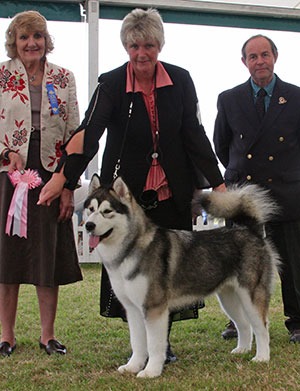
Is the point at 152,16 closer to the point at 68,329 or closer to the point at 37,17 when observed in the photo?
the point at 37,17

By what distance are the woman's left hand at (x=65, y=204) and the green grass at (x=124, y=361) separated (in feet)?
3.13

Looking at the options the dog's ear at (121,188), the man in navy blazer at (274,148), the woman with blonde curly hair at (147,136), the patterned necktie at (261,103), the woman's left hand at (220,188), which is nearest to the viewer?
the dog's ear at (121,188)

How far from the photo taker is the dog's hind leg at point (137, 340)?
2891 millimetres

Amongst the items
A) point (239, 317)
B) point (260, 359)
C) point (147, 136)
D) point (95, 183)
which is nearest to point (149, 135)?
point (147, 136)

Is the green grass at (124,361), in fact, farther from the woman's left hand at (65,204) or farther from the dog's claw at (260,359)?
the woman's left hand at (65,204)

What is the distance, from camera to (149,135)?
3.08 m

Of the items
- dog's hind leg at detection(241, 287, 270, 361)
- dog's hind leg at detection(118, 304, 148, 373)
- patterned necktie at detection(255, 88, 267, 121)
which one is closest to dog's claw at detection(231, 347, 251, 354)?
dog's hind leg at detection(241, 287, 270, 361)

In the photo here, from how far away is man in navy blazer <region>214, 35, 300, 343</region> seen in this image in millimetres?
3588

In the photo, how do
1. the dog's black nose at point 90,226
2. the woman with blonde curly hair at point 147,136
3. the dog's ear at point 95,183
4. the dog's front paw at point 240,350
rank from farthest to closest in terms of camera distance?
the dog's front paw at point 240,350
the woman with blonde curly hair at point 147,136
the dog's ear at point 95,183
the dog's black nose at point 90,226

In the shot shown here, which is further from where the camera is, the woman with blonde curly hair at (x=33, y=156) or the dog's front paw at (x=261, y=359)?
the woman with blonde curly hair at (x=33, y=156)

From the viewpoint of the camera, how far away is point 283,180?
3.59 metres

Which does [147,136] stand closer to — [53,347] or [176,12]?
[53,347]

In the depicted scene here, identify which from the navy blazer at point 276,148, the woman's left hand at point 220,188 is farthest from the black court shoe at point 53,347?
the navy blazer at point 276,148

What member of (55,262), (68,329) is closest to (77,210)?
(68,329)
